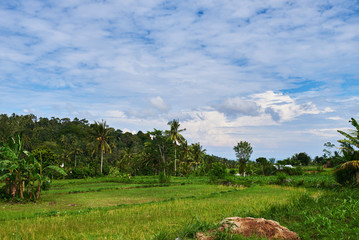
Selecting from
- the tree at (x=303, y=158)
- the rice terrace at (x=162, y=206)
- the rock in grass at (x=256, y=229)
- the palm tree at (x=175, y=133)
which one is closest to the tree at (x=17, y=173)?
the rice terrace at (x=162, y=206)

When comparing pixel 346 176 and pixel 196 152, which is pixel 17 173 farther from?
pixel 196 152

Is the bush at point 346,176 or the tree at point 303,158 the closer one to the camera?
the bush at point 346,176

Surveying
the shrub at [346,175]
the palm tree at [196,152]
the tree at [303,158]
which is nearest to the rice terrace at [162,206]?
the shrub at [346,175]

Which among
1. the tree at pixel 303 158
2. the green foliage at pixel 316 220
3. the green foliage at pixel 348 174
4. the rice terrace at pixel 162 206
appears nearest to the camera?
the green foliage at pixel 316 220

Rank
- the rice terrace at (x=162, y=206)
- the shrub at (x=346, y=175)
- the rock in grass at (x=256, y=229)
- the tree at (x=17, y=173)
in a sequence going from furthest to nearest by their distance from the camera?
1. the shrub at (x=346, y=175)
2. the tree at (x=17, y=173)
3. the rice terrace at (x=162, y=206)
4. the rock in grass at (x=256, y=229)

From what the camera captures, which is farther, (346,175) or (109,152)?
(109,152)

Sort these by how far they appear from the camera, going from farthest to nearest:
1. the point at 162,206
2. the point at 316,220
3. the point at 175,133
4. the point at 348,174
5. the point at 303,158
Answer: the point at 303,158, the point at 175,133, the point at 348,174, the point at 162,206, the point at 316,220

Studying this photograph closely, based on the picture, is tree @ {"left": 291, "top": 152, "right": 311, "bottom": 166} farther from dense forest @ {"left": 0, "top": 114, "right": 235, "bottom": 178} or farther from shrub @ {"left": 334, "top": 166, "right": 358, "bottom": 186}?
shrub @ {"left": 334, "top": 166, "right": 358, "bottom": 186}

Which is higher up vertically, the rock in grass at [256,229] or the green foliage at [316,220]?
the rock in grass at [256,229]

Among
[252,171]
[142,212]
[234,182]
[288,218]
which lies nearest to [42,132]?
[252,171]

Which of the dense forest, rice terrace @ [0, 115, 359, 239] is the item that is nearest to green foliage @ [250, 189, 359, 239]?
rice terrace @ [0, 115, 359, 239]

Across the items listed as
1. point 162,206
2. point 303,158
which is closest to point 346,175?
point 162,206

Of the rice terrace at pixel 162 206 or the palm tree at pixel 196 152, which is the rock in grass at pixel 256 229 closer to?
the rice terrace at pixel 162 206

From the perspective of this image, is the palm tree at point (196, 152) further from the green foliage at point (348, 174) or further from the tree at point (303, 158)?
the green foliage at point (348, 174)
